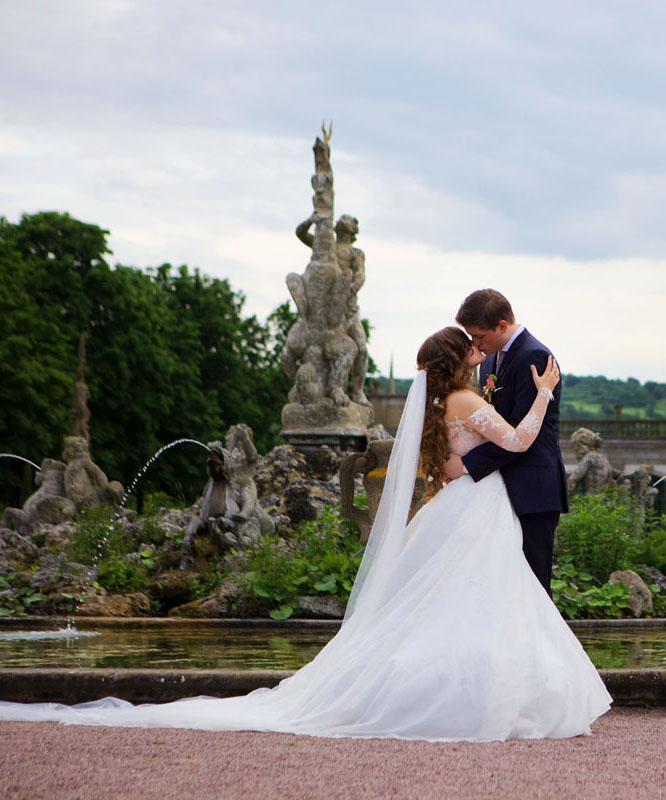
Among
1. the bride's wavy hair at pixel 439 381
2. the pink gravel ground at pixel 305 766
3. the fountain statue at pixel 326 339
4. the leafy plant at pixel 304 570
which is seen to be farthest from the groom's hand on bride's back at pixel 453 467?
the fountain statue at pixel 326 339

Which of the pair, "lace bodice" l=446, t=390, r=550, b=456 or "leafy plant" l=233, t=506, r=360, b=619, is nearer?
"lace bodice" l=446, t=390, r=550, b=456

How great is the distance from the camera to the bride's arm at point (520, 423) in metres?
5.71

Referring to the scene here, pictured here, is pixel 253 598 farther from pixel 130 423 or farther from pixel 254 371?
pixel 254 371

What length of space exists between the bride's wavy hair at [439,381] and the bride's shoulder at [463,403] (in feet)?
0.10

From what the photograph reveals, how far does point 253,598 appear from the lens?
10391 mm

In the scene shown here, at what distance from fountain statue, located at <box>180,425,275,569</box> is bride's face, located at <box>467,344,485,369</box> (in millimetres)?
6385

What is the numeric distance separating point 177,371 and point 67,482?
18.9 meters

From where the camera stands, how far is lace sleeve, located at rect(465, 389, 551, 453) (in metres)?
5.71

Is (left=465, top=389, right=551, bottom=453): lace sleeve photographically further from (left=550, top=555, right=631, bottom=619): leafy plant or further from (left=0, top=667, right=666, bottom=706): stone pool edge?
(left=550, top=555, right=631, bottom=619): leafy plant

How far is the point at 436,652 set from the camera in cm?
538

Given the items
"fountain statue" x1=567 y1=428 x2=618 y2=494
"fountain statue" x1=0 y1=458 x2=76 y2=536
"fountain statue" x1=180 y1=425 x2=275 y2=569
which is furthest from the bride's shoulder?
"fountain statue" x1=0 y1=458 x2=76 y2=536

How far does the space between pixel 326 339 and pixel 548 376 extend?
13.0 m

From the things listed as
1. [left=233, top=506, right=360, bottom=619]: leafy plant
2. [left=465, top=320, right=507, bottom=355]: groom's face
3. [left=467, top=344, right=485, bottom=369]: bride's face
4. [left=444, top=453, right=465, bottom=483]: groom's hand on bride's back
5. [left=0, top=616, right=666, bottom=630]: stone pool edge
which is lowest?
[left=0, top=616, right=666, bottom=630]: stone pool edge

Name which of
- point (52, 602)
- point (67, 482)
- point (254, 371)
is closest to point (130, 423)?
point (254, 371)
